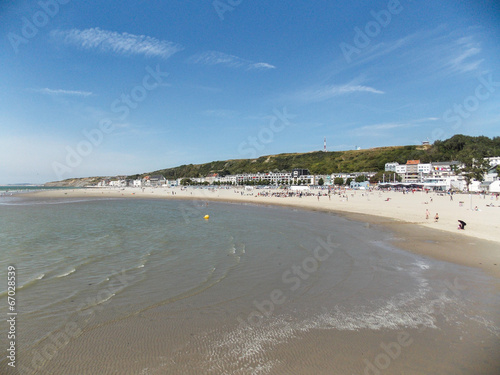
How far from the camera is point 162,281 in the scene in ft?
25.6

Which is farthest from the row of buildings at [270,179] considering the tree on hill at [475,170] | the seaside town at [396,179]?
the tree on hill at [475,170]

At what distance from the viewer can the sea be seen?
4242mm

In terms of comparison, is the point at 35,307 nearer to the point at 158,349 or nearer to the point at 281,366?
the point at 158,349

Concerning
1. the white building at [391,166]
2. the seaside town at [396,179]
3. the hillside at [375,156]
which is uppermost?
the hillside at [375,156]

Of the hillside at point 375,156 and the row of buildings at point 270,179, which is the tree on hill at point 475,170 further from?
the row of buildings at point 270,179

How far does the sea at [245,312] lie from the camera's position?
424cm

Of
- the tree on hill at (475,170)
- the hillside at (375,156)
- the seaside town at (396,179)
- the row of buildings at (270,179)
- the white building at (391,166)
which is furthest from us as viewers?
the row of buildings at (270,179)

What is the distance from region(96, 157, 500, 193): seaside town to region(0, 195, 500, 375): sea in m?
60.3

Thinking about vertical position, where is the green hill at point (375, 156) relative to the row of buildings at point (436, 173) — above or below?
above

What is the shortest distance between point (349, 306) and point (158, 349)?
414cm

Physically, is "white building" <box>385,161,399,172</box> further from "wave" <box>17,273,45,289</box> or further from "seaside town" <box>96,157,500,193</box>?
"wave" <box>17,273,45,289</box>

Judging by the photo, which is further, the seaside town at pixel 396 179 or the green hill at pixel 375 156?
the green hill at pixel 375 156

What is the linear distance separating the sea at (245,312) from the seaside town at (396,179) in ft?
198

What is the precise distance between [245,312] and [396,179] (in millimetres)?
115716
